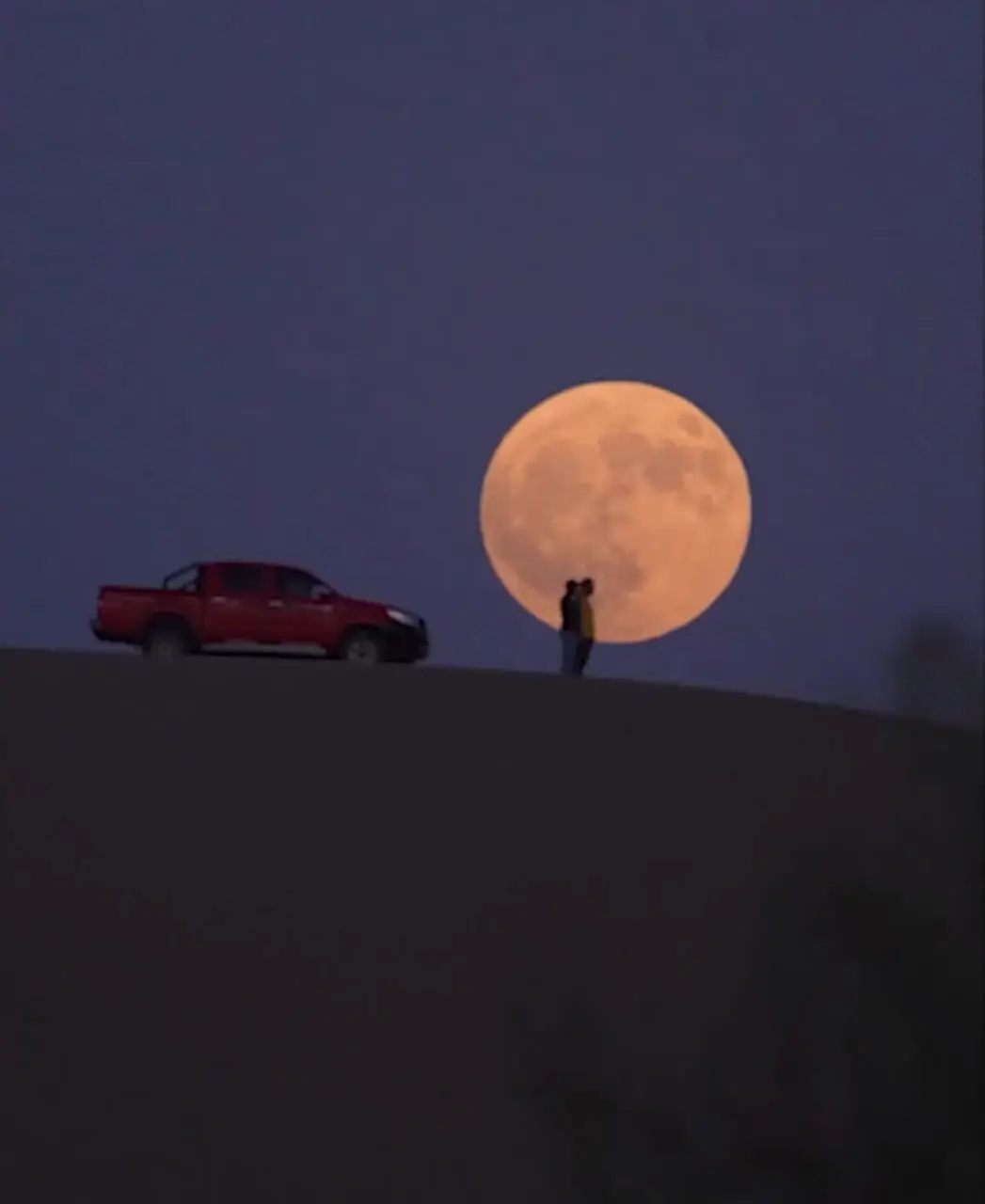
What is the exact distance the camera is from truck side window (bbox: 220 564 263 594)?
51.3 feet

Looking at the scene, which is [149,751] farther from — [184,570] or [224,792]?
[184,570]

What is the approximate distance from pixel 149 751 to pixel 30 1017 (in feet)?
5.64

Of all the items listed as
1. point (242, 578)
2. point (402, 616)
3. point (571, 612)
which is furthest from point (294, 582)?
point (571, 612)

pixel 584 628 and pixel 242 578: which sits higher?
pixel 242 578

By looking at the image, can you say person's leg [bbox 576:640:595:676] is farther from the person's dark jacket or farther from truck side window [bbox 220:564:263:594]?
truck side window [bbox 220:564:263:594]

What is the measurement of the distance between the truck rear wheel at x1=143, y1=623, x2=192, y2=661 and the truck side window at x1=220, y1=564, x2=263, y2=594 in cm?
58

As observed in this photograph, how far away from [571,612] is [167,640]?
3.78 metres

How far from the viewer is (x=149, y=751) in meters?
10.2

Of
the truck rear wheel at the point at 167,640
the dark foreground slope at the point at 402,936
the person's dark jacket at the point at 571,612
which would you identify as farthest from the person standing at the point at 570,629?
the truck rear wheel at the point at 167,640

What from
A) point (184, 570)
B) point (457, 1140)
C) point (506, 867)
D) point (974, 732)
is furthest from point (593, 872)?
point (974, 732)

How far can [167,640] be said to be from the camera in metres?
15.5

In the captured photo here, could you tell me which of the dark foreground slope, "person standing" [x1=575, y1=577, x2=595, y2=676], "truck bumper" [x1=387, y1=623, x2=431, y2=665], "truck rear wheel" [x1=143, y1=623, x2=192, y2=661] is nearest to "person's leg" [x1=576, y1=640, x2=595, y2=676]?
"person standing" [x1=575, y1=577, x2=595, y2=676]

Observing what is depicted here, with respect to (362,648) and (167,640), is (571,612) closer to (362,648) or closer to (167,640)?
(362,648)

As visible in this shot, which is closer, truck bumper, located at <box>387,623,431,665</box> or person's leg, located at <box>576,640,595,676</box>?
person's leg, located at <box>576,640,595,676</box>
